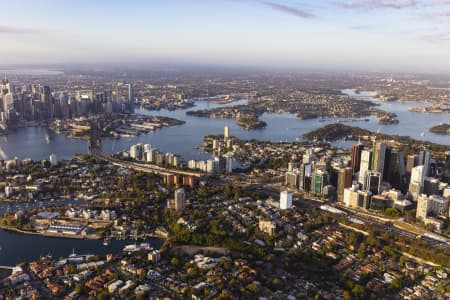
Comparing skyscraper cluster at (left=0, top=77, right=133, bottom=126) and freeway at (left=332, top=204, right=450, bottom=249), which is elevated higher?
skyscraper cluster at (left=0, top=77, right=133, bottom=126)

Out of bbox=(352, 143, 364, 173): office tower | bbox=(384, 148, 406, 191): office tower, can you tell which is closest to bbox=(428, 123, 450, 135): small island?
bbox=(384, 148, 406, 191): office tower

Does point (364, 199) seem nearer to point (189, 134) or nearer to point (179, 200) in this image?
point (179, 200)

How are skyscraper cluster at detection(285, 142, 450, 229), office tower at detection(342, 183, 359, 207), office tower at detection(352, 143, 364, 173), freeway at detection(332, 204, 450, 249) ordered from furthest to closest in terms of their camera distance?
office tower at detection(352, 143, 364, 173)
office tower at detection(342, 183, 359, 207)
skyscraper cluster at detection(285, 142, 450, 229)
freeway at detection(332, 204, 450, 249)

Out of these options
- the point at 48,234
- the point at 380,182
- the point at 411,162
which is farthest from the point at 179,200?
the point at 411,162

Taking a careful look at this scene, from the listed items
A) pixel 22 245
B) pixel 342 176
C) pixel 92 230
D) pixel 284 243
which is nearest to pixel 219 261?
pixel 284 243

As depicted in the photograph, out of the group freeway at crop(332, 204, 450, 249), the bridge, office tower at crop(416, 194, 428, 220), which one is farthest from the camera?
the bridge

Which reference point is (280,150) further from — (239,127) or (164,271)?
(164,271)

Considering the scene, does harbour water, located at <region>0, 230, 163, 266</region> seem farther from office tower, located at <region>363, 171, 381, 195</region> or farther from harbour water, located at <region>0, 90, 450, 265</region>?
office tower, located at <region>363, 171, 381, 195</region>
